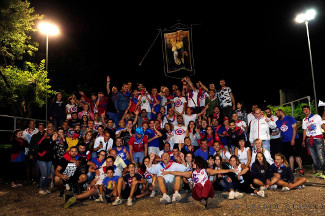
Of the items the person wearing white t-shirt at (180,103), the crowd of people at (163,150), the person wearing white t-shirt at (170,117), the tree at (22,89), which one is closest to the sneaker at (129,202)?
the crowd of people at (163,150)

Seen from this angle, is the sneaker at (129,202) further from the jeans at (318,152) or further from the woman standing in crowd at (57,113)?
the jeans at (318,152)

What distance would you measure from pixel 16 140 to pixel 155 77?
2245cm

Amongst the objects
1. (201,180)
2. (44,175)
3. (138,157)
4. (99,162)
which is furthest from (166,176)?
(44,175)

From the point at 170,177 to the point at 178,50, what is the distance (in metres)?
8.60

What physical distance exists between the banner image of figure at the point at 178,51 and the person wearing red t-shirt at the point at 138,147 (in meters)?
6.32

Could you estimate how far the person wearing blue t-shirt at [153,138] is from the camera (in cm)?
865

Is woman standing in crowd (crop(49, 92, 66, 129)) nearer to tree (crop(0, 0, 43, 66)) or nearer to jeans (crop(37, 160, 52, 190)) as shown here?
jeans (crop(37, 160, 52, 190))

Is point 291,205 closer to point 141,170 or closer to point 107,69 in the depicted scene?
point 141,170

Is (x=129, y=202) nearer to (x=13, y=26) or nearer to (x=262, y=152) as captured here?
(x=262, y=152)

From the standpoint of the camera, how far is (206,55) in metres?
27.7

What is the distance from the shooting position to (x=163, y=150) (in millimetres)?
8758

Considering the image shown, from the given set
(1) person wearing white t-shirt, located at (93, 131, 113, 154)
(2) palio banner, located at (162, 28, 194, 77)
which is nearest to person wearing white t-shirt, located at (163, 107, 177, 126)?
(1) person wearing white t-shirt, located at (93, 131, 113, 154)

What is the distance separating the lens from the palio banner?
1367cm

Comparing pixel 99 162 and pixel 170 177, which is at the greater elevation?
pixel 99 162
